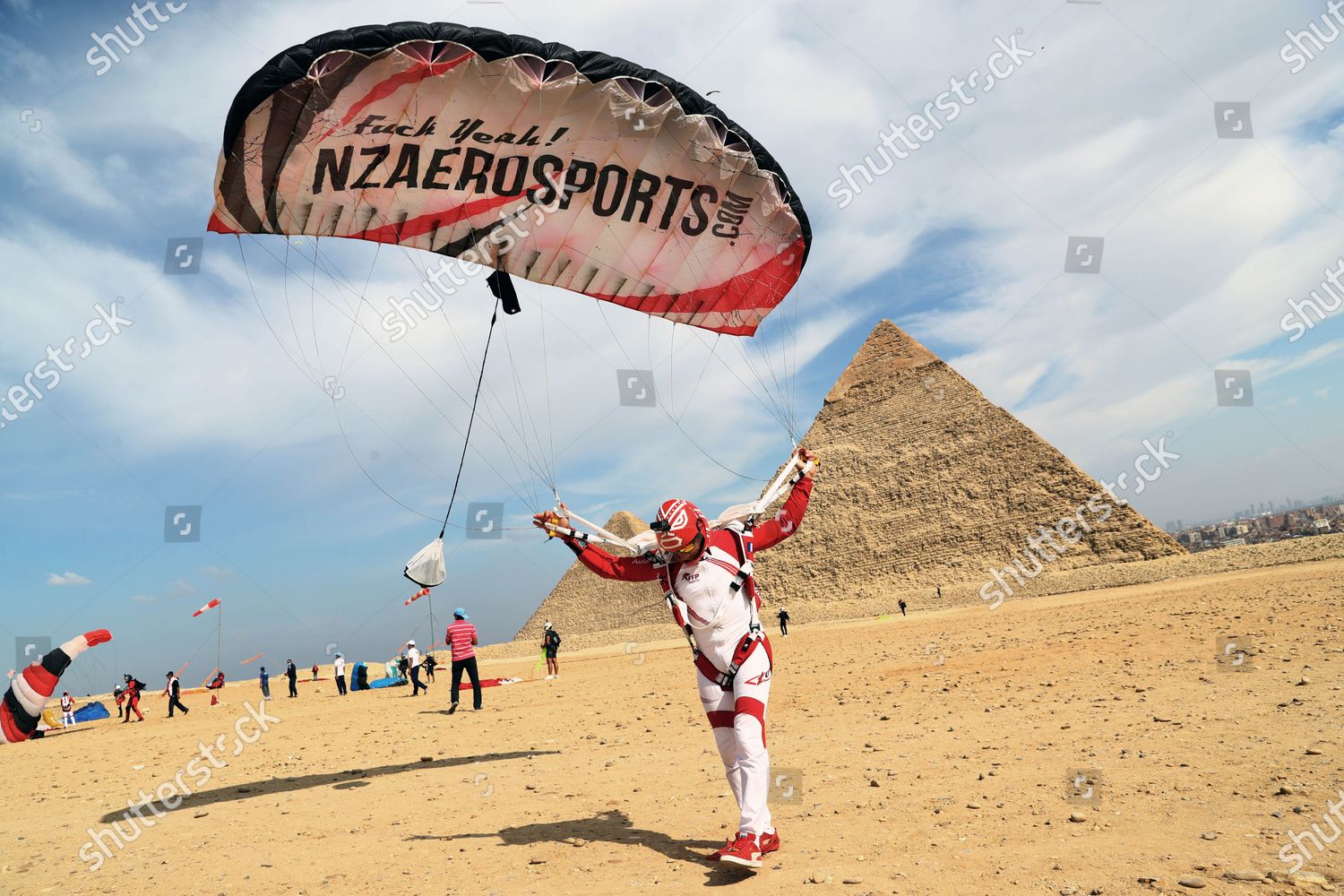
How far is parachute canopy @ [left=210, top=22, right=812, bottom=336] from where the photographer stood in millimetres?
6562

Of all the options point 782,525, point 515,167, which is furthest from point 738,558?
point 515,167

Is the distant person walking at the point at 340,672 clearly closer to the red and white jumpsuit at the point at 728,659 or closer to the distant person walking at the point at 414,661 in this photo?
the distant person walking at the point at 414,661

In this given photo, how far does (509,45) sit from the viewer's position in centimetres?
666

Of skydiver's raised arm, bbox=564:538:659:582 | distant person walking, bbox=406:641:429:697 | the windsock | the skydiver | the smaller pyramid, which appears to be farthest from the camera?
the smaller pyramid

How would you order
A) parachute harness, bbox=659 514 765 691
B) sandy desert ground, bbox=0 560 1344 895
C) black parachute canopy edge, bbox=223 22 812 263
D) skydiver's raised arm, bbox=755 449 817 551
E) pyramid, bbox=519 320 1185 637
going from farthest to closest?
pyramid, bbox=519 320 1185 637 → black parachute canopy edge, bbox=223 22 812 263 → skydiver's raised arm, bbox=755 449 817 551 → parachute harness, bbox=659 514 765 691 → sandy desert ground, bbox=0 560 1344 895

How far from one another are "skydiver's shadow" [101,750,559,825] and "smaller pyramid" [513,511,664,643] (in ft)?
252

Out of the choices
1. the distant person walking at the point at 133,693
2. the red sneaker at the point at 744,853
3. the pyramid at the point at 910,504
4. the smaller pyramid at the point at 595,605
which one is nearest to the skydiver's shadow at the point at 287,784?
the red sneaker at the point at 744,853

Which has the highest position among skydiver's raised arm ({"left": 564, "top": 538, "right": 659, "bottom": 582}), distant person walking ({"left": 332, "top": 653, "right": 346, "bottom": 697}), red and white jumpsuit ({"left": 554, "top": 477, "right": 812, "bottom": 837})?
skydiver's raised arm ({"left": 564, "top": 538, "right": 659, "bottom": 582})

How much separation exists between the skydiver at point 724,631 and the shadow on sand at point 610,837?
196 millimetres

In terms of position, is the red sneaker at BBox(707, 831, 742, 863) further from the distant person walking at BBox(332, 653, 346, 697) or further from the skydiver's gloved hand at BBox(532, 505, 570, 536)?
the distant person walking at BBox(332, 653, 346, 697)

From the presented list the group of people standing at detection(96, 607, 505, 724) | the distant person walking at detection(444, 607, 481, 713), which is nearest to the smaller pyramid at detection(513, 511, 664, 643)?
the group of people standing at detection(96, 607, 505, 724)

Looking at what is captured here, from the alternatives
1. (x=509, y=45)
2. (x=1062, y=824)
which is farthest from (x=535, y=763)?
(x=509, y=45)

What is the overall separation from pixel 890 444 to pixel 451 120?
90.5m

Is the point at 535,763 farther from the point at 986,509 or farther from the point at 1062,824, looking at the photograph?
the point at 986,509
